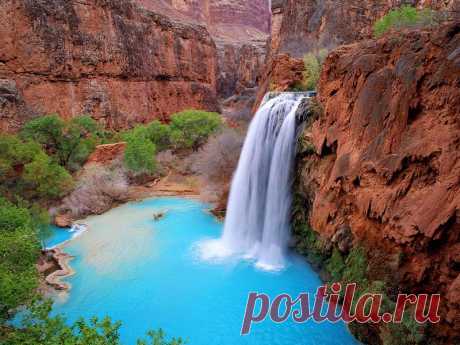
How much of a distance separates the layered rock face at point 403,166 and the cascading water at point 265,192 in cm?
223

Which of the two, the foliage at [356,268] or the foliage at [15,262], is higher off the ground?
the foliage at [15,262]

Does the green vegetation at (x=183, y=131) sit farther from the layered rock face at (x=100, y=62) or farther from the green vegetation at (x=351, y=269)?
the green vegetation at (x=351, y=269)

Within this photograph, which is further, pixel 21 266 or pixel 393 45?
pixel 393 45

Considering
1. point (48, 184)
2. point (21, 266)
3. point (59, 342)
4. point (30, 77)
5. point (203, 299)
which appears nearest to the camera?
point (59, 342)

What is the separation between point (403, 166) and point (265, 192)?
618cm

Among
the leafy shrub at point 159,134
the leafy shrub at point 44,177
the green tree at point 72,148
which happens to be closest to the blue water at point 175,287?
the leafy shrub at point 44,177

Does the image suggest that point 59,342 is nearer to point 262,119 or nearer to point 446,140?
point 446,140

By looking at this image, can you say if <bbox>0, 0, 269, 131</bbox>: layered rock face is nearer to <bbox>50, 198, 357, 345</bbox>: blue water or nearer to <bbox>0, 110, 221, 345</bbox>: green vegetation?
<bbox>0, 110, 221, 345</bbox>: green vegetation

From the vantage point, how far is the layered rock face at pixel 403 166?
17.4 ft

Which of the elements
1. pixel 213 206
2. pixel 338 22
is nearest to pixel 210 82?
pixel 338 22

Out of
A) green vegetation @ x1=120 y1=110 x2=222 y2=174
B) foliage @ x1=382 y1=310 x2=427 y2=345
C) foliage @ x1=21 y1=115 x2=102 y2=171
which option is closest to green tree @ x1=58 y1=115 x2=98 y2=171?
foliage @ x1=21 y1=115 x2=102 y2=171

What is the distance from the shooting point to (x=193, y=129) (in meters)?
24.1

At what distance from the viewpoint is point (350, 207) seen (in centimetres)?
807

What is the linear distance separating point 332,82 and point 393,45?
8.16 feet
